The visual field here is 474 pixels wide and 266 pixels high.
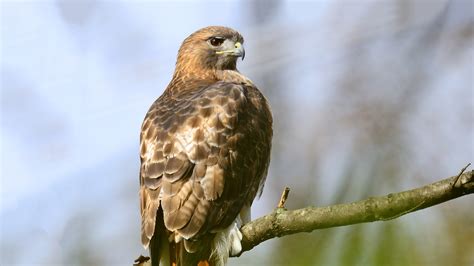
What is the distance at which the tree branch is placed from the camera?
2533 mm

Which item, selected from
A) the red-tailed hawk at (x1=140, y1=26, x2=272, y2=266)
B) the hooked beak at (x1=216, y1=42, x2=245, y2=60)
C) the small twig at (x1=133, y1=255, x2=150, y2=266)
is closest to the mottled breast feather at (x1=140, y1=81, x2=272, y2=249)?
the red-tailed hawk at (x1=140, y1=26, x2=272, y2=266)

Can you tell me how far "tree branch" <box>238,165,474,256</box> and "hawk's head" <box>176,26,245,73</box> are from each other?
93.7 inches

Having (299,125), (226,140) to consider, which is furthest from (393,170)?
(226,140)

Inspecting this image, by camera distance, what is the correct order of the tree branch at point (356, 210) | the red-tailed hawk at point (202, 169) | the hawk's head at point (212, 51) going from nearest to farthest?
the tree branch at point (356, 210)
the red-tailed hawk at point (202, 169)
the hawk's head at point (212, 51)

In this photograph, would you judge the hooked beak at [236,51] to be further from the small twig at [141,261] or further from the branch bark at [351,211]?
the small twig at [141,261]

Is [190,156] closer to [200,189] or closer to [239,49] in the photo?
[200,189]

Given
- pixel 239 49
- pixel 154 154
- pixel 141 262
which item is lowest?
pixel 141 262

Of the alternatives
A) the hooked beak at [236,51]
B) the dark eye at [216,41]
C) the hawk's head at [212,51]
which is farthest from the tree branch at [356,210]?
the dark eye at [216,41]

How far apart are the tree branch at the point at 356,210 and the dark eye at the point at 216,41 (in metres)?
2.60

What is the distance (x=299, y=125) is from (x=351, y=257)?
2.05 metres

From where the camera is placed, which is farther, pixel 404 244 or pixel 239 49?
pixel 239 49

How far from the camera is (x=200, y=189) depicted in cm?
457

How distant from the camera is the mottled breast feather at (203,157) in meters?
4.51

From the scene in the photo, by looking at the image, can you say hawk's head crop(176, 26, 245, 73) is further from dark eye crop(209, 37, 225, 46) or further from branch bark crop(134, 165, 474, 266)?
branch bark crop(134, 165, 474, 266)
